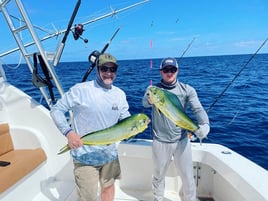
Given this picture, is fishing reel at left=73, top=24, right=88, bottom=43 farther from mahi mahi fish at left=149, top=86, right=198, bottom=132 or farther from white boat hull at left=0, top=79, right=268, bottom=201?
mahi mahi fish at left=149, top=86, right=198, bottom=132

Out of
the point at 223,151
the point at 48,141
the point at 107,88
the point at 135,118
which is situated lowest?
the point at 223,151

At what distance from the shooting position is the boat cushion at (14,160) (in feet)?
7.61

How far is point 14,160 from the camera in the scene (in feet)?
8.57

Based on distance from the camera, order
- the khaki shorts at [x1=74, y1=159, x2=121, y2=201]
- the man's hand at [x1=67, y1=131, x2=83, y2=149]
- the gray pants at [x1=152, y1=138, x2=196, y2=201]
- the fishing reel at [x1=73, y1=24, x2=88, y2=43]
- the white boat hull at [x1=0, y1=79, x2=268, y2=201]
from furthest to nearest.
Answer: the fishing reel at [x1=73, y1=24, x2=88, y2=43] < the white boat hull at [x1=0, y1=79, x2=268, y2=201] < the gray pants at [x1=152, y1=138, x2=196, y2=201] < the khaki shorts at [x1=74, y1=159, x2=121, y2=201] < the man's hand at [x1=67, y1=131, x2=83, y2=149]

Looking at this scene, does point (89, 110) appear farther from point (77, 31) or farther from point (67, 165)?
point (77, 31)

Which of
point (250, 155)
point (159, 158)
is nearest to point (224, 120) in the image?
point (250, 155)

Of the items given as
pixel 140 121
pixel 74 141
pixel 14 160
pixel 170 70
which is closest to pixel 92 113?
pixel 74 141

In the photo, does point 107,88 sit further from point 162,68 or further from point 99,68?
point 162,68

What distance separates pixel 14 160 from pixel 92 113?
3.93ft

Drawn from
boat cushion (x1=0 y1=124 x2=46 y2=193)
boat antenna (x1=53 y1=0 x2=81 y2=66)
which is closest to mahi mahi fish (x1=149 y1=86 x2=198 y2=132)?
boat antenna (x1=53 y1=0 x2=81 y2=66)

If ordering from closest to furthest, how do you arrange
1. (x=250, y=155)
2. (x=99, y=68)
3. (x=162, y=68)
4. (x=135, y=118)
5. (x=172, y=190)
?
(x=135, y=118) → (x=99, y=68) → (x=162, y=68) → (x=172, y=190) → (x=250, y=155)

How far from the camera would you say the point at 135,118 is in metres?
1.77

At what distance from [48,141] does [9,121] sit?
22.9 inches

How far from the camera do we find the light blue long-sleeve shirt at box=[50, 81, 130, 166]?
1949mm
